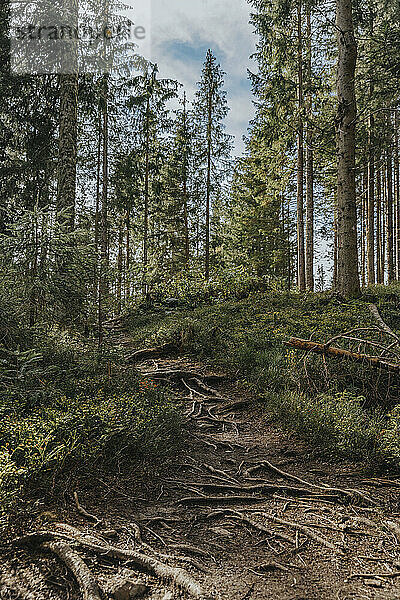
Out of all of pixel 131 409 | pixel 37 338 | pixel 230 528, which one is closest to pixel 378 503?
pixel 230 528

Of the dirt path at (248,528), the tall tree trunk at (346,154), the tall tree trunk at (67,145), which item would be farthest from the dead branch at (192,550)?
the tall tree trunk at (346,154)

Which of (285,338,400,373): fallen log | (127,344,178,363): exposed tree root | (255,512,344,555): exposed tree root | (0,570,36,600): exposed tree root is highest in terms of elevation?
(285,338,400,373): fallen log

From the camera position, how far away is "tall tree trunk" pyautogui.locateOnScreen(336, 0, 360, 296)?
32.9 ft

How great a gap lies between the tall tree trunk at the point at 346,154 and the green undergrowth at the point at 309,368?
2.68ft

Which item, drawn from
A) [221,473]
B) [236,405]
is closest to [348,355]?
[236,405]

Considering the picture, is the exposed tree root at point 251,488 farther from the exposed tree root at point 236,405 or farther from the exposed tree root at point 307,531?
the exposed tree root at point 236,405

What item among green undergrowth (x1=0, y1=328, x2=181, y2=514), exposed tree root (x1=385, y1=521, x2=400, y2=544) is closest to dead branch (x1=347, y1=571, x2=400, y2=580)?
exposed tree root (x1=385, y1=521, x2=400, y2=544)

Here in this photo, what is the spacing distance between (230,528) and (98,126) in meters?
15.9

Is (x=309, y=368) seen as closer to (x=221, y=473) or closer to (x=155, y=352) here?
(x=221, y=473)

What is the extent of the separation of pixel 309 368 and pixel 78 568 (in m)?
5.16

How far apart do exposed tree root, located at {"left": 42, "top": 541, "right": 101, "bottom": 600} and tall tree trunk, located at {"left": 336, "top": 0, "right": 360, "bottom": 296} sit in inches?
365

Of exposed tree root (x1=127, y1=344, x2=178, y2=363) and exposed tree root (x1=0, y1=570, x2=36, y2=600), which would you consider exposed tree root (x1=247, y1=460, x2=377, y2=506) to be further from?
exposed tree root (x1=127, y1=344, x2=178, y2=363)

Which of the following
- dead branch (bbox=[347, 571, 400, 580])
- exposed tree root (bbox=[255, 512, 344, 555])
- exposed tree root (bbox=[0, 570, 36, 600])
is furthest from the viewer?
exposed tree root (bbox=[255, 512, 344, 555])

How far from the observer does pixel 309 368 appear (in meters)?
6.62
